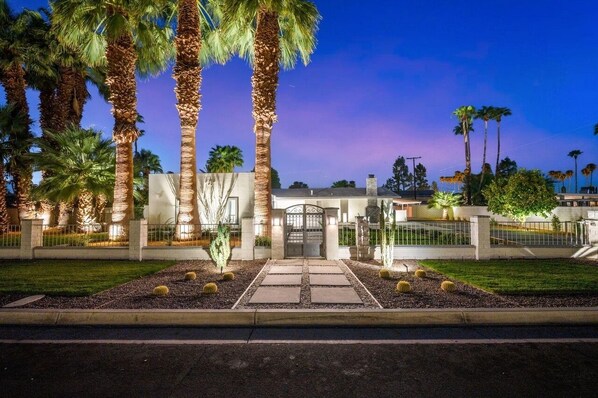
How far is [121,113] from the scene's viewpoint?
14.8 metres

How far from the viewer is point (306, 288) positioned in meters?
7.86

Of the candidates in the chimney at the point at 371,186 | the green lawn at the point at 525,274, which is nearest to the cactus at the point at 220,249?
the green lawn at the point at 525,274

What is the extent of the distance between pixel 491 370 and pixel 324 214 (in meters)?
8.37

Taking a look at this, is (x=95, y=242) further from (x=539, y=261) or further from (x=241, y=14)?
(x=539, y=261)

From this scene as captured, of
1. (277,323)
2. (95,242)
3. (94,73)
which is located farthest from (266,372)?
(94,73)

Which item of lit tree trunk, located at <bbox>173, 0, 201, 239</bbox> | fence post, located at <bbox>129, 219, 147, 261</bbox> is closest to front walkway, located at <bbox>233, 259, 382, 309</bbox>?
Result: fence post, located at <bbox>129, 219, 147, 261</bbox>

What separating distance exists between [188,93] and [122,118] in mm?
2997

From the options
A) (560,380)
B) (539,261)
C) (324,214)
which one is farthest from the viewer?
(324,214)

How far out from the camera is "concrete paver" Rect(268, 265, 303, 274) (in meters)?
9.80

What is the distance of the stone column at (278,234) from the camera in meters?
11.9

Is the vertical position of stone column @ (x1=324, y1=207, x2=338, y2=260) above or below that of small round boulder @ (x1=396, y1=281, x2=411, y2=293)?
above

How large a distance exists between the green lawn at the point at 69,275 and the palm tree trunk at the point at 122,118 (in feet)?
11.5

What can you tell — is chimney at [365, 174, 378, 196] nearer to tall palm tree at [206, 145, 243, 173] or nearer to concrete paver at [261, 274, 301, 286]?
tall palm tree at [206, 145, 243, 173]

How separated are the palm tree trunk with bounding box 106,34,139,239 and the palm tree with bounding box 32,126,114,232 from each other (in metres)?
4.40
